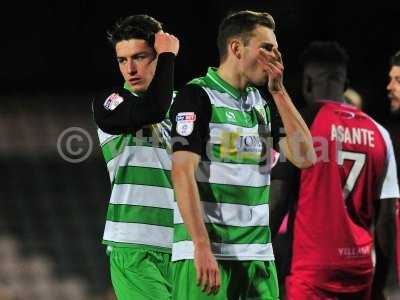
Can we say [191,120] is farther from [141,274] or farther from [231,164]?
[141,274]

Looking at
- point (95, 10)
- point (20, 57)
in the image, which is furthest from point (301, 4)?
point (20, 57)

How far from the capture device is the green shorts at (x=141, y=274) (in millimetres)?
4352

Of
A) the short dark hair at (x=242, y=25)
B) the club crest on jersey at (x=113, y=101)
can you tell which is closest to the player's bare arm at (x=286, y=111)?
the short dark hair at (x=242, y=25)

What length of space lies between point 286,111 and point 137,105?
2.48ft

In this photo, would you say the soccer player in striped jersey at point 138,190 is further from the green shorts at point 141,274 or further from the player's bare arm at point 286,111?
the player's bare arm at point 286,111

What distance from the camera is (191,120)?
3.60 m

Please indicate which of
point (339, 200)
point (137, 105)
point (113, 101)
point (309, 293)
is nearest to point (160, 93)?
point (137, 105)

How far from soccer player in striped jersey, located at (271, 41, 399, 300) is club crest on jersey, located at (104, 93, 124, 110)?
0.89m

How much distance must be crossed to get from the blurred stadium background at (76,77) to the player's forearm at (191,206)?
8.13 metres

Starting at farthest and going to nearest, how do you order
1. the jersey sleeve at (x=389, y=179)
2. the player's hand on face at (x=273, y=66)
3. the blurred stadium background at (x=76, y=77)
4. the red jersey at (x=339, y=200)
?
the blurred stadium background at (x=76, y=77) < the jersey sleeve at (x=389, y=179) < the red jersey at (x=339, y=200) < the player's hand on face at (x=273, y=66)

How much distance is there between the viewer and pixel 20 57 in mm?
12438

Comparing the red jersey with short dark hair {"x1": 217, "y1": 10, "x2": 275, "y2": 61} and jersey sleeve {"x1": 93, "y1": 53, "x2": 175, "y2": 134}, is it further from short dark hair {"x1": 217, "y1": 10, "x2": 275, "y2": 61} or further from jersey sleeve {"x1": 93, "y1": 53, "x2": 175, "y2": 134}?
short dark hair {"x1": 217, "y1": 10, "x2": 275, "y2": 61}

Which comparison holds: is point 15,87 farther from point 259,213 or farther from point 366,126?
point 259,213

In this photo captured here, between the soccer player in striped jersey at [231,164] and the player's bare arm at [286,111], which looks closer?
the soccer player in striped jersey at [231,164]
